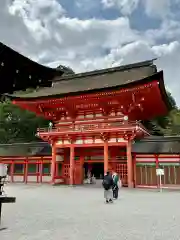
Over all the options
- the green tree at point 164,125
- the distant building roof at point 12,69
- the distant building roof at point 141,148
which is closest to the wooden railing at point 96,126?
the distant building roof at point 141,148

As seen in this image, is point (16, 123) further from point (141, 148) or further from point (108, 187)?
point (108, 187)

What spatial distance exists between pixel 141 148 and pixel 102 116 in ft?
14.8

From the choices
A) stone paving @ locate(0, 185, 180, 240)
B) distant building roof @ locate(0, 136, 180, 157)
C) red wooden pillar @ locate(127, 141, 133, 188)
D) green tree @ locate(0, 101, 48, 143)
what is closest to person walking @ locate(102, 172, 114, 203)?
stone paving @ locate(0, 185, 180, 240)

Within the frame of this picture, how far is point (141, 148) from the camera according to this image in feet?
72.2

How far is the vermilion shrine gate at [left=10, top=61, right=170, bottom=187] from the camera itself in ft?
68.0

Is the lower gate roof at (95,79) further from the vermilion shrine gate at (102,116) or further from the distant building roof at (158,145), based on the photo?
the distant building roof at (158,145)

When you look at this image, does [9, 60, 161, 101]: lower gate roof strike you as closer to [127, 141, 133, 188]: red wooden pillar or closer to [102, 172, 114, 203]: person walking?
[127, 141, 133, 188]: red wooden pillar

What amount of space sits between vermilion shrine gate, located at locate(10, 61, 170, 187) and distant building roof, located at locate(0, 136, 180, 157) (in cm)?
98

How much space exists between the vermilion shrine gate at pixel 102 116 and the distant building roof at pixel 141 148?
3.23 ft

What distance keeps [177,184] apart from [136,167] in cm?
347

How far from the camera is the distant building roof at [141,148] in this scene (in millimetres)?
21298

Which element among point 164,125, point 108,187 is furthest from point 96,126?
point 164,125

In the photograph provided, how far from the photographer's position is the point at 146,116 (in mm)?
25641

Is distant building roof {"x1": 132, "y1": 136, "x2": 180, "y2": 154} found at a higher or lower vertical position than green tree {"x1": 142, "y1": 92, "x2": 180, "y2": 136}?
lower
